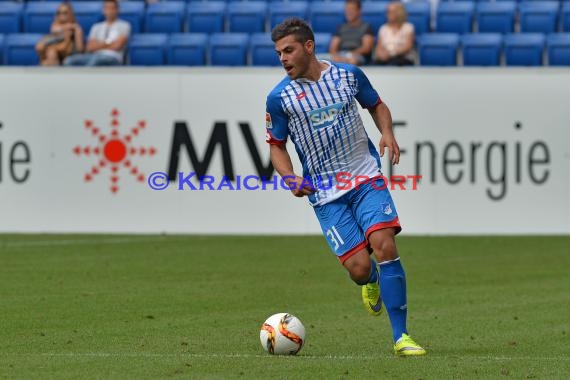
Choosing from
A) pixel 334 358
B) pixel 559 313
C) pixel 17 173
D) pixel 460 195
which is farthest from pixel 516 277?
pixel 17 173

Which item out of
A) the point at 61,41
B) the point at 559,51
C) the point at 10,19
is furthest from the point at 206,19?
the point at 559,51

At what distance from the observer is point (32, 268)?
14.0 m

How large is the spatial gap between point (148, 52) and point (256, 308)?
919 centimetres

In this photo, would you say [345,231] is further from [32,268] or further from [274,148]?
[32,268]

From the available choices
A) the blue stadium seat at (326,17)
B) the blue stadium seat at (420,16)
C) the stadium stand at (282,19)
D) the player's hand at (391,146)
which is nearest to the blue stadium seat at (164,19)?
the stadium stand at (282,19)

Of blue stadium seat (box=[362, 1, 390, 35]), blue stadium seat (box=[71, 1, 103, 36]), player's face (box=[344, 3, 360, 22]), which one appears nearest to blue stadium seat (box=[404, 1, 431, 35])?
blue stadium seat (box=[362, 1, 390, 35])

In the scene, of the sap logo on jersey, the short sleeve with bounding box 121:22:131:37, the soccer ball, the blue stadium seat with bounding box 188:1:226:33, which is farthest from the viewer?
the blue stadium seat with bounding box 188:1:226:33

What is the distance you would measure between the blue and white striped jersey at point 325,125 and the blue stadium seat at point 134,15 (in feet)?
39.0

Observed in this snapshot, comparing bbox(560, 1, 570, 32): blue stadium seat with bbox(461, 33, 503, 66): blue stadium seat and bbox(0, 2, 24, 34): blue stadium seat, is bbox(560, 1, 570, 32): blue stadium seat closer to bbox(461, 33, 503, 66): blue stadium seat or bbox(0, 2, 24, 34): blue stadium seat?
bbox(461, 33, 503, 66): blue stadium seat

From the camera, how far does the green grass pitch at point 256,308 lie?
7828 mm

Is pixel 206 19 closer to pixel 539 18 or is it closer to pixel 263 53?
pixel 263 53

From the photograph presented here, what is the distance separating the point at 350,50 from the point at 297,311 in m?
8.22

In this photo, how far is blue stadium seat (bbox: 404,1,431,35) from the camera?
19688 millimetres

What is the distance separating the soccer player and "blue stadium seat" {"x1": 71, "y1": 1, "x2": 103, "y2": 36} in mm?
12150
